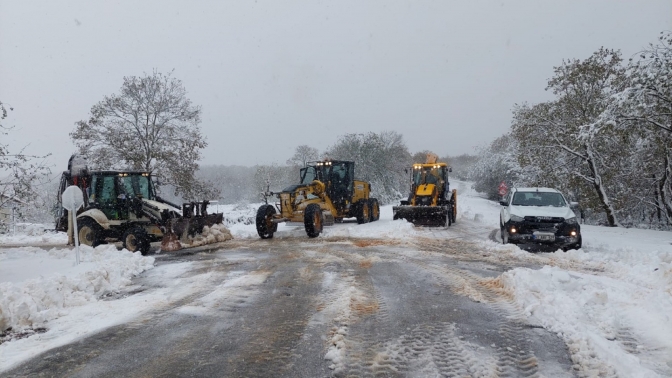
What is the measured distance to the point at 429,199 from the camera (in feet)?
59.7

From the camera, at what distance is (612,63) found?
18.5 meters

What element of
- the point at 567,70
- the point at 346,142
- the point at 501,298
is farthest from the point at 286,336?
the point at 346,142

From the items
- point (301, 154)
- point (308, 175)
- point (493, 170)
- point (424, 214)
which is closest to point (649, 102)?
point (424, 214)

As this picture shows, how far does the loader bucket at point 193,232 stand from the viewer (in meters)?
12.4

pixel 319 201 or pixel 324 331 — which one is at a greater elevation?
pixel 319 201

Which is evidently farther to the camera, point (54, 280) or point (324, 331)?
point (54, 280)

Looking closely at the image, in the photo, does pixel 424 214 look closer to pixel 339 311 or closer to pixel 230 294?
pixel 230 294

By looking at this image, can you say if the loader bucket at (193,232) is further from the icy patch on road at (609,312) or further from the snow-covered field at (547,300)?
the icy patch on road at (609,312)

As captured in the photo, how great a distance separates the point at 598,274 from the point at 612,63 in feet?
47.5

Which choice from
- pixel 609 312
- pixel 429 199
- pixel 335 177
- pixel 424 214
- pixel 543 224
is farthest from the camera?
pixel 429 199

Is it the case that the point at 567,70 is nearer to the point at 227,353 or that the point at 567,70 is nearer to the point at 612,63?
the point at 612,63

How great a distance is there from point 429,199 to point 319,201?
16.6ft

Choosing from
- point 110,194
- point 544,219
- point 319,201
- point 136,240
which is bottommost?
point 136,240

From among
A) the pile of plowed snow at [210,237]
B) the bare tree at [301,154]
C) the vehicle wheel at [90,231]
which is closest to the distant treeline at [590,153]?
the pile of plowed snow at [210,237]
